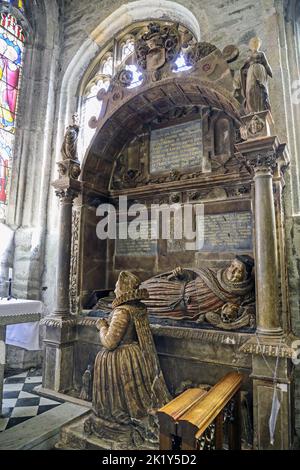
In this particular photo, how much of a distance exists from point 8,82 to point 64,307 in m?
4.16

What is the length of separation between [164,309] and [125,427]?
3.97 feet

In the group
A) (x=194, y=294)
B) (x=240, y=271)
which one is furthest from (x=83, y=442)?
(x=240, y=271)

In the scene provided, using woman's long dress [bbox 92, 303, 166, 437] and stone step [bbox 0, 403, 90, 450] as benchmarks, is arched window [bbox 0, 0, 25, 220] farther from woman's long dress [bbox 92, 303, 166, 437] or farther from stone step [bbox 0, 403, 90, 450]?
woman's long dress [bbox 92, 303, 166, 437]

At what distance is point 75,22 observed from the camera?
5910mm

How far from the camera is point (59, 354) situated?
3.64 m

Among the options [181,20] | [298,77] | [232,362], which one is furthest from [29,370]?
[181,20]

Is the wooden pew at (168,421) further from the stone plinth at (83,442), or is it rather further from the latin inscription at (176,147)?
the latin inscription at (176,147)

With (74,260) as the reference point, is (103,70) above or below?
above

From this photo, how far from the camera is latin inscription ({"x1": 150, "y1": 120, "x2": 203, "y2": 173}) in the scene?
Result: 158 inches

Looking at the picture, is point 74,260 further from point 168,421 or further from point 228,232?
point 168,421

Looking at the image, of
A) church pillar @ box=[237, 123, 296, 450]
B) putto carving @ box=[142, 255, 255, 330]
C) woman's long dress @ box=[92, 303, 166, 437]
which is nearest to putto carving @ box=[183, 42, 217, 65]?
church pillar @ box=[237, 123, 296, 450]

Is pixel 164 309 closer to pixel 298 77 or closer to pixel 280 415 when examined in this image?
pixel 280 415

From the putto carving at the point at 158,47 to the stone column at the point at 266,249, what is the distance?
1907 millimetres

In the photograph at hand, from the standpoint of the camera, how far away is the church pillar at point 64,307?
12.0 feet
